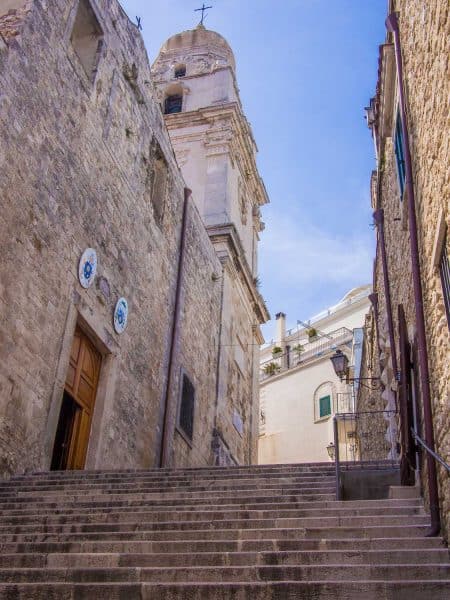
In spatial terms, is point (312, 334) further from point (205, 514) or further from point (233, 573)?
point (233, 573)

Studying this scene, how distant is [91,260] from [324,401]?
23.6 metres

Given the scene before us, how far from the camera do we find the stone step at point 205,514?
6.08 m

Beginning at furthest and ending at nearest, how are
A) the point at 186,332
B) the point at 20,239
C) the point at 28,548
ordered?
the point at 186,332, the point at 20,239, the point at 28,548

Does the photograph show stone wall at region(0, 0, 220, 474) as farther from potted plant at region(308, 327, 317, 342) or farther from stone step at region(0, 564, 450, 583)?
potted plant at region(308, 327, 317, 342)

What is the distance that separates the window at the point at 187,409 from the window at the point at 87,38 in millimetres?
6691

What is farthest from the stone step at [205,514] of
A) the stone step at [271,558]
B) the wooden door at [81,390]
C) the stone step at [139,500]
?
the wooden door at [81,390]

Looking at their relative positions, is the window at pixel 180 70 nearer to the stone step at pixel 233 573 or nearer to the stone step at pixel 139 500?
the stone step at pixel 139 500

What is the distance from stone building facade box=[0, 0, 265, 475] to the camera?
9234 mm

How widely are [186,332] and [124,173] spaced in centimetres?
435

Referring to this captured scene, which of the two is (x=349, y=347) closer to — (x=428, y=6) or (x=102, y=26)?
(x=102, y=26)

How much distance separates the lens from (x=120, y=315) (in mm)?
12312

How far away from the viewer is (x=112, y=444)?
1152 centimetres

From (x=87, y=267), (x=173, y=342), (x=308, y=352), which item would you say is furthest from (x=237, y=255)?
(x=308, y=352)

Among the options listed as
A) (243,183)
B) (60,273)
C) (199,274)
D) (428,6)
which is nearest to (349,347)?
(243,183)
